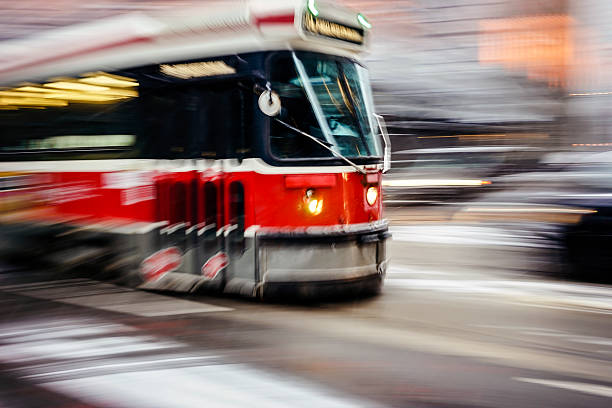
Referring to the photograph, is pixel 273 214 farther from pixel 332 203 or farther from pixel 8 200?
pixel 8 200

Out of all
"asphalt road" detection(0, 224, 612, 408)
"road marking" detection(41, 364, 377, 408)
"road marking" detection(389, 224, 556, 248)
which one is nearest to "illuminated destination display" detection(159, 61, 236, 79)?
"asphalt road" detection(0, 224, 612, 408)

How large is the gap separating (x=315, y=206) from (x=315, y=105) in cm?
89

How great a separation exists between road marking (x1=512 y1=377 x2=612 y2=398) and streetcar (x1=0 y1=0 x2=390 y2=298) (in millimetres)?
2276

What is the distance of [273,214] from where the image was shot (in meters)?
6.48

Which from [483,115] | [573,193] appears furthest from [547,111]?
[573,193]

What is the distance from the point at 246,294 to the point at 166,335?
1.08 metres

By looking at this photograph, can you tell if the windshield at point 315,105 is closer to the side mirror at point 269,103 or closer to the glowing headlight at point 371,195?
the side mirror at point 269,103

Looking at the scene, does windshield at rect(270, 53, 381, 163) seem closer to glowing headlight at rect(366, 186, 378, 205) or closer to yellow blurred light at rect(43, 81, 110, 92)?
glowing headlight at rect(366, 186, 378, 205)

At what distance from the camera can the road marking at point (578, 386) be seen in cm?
451

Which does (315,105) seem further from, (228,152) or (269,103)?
(228,152)

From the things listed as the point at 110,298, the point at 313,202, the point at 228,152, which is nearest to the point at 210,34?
the point at 228,152

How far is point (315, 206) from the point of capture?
6520mm

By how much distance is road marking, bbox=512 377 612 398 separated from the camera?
4508 mm

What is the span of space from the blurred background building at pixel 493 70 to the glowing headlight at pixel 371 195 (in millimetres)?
11768
